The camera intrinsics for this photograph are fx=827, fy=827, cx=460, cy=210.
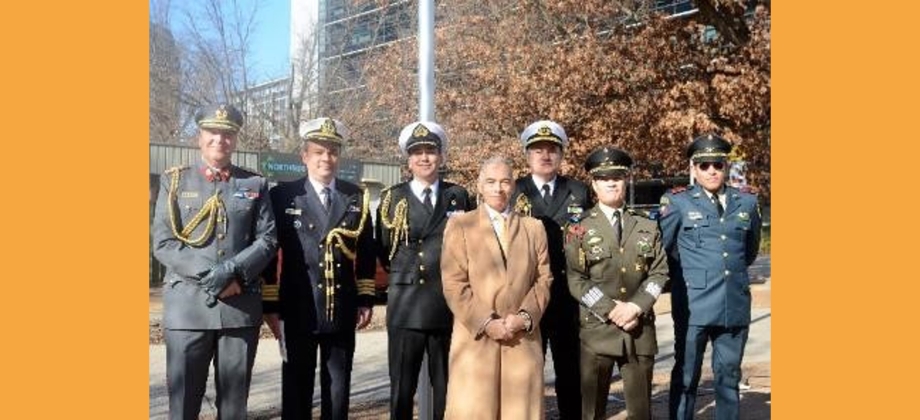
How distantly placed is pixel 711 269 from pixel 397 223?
1879 millimetres

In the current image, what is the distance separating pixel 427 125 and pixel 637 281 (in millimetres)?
1495

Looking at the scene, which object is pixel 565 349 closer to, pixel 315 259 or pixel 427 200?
pixel 427 200

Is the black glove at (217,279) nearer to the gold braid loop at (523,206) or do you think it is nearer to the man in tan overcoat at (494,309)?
the man in tan overcoat at (494,309)

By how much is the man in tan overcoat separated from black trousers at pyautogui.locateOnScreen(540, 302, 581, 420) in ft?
1.93

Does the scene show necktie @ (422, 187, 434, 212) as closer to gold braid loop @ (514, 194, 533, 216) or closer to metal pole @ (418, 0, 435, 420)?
gold braid loop @ (514, 194, 533, 216)

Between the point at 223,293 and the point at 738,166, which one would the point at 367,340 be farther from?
the point at 223,293

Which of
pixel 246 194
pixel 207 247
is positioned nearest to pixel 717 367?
pixel 246 194

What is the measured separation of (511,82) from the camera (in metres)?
12.3

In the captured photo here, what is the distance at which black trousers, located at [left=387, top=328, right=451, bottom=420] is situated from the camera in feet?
15.0

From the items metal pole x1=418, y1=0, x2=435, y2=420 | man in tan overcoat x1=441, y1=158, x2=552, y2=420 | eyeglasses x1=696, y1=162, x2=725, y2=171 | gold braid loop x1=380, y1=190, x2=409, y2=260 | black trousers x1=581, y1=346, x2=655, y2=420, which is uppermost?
metal pole x1=418, y1=0, x2=435, y2=420

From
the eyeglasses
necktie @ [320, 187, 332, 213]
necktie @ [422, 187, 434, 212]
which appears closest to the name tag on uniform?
necktie @ [320, 187, 332, 213]

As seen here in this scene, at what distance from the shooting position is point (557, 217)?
492 centimetres

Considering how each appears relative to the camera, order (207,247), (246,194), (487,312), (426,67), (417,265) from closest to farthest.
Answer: (487,312) < (207,247) < (246,194) < (417,265) < (426,67)

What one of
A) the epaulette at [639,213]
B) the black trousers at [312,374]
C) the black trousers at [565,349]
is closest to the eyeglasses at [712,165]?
the epaulette at [639,213]
